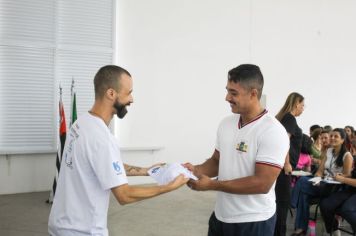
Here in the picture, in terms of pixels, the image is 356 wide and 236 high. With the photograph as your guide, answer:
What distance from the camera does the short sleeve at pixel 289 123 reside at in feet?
12.1

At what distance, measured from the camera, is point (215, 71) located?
310 inches

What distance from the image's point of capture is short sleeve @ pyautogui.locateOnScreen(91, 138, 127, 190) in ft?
5.14

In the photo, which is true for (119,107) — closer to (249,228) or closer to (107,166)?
(107,166)

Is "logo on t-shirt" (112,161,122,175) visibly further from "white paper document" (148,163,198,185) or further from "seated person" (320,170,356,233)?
"seated person" (320,170,356,233)

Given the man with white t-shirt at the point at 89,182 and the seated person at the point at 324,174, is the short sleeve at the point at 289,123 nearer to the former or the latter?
the seated person at the point at 324,174

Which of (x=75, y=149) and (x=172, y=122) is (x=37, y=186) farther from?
(x=75, y=149)

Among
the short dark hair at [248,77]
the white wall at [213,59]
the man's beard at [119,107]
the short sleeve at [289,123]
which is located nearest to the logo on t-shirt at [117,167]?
the man's beard at [119,107]

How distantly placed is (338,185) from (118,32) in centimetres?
469

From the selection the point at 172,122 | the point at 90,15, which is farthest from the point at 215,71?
the point at 90,15

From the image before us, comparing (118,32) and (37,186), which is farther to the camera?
(118,32)

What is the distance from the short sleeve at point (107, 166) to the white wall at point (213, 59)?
18.3ft

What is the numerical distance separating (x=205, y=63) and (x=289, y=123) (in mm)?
4278

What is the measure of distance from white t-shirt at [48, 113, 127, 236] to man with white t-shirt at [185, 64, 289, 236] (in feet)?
1.79

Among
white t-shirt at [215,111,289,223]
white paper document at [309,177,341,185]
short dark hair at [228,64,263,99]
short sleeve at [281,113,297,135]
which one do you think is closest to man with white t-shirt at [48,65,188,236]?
white t-shirt at [215,111,289,223]
